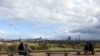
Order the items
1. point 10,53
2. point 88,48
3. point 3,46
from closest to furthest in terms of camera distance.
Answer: point 10,53 → point 88,48 → point 3,46

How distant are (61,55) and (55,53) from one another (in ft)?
3.33

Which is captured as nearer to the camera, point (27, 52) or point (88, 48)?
point (27, 52)

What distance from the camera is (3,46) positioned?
119ft

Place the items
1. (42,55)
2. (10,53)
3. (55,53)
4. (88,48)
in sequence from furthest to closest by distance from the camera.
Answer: (88,48) → (42,55) → (55,53) → (10,53)

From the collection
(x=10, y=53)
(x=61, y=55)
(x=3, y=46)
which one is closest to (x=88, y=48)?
(x=61, y=55)

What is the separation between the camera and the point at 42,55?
22031 mm

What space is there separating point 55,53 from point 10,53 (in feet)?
10.8

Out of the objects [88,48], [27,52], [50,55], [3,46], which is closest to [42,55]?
[50,55]

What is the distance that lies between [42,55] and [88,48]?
4899mm

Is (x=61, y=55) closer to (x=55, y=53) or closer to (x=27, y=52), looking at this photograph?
(x=55, y=53)

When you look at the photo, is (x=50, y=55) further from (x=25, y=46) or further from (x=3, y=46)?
(x=3, y=46)

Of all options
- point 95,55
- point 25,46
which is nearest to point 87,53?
point 95,55

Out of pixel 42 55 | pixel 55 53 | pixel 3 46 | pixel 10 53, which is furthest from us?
pixel 3 46

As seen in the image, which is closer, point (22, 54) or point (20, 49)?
point (22, 54)
